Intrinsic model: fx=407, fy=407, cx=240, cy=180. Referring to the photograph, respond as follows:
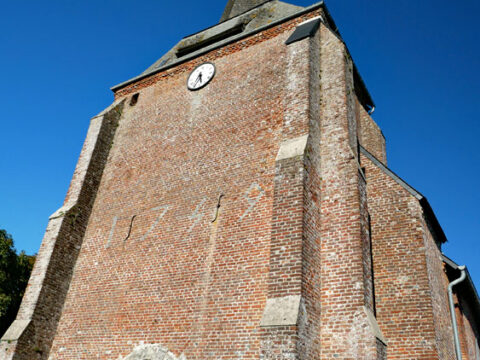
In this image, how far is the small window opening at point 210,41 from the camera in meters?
14.0

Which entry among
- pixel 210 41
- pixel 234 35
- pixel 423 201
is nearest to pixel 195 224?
pixel 423 201

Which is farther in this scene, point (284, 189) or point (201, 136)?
point (201, 136)

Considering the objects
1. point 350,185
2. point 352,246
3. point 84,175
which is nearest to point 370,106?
point 350,185

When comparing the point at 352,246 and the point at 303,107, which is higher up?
the point at 303,107

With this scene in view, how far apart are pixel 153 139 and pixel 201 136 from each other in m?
1.95

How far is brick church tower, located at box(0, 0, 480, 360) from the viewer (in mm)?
7258

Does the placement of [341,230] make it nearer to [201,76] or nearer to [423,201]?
[423,201]

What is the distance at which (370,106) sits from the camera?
14.9 metres

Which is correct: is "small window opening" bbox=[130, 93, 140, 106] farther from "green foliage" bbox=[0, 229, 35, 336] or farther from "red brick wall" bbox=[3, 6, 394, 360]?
"green foliage" bbox=[0, 229, 35, 336]

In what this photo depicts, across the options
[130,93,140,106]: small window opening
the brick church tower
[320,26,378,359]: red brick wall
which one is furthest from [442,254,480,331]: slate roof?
[130,93,140,106]: small window opening

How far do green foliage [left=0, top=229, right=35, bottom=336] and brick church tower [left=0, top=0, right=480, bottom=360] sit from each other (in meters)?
6.84

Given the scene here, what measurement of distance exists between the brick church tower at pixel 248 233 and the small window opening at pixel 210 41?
1.00m

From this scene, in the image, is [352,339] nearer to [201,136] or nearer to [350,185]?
[350,185]

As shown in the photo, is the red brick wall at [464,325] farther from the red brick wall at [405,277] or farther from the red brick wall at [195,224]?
the red brick wall at [195,224]
